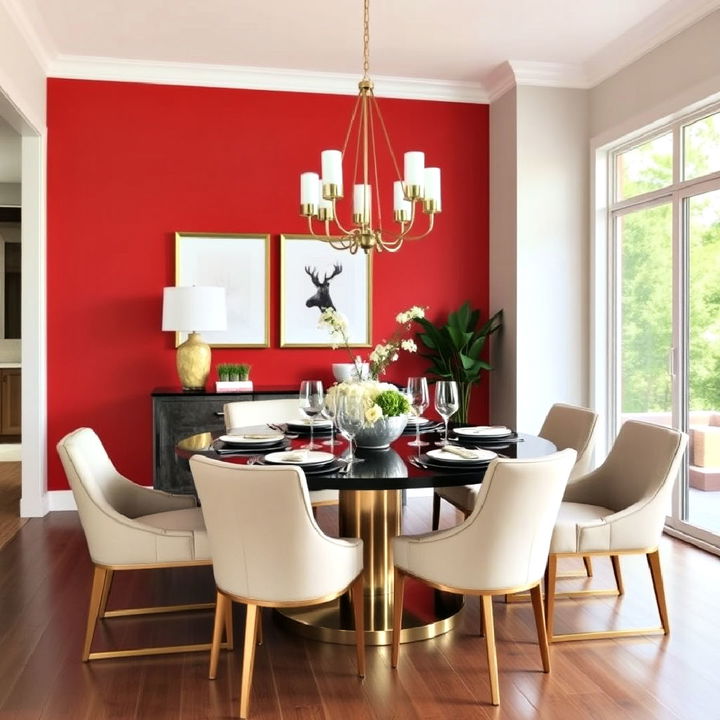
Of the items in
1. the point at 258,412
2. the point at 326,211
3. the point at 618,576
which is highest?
the point at 326,211

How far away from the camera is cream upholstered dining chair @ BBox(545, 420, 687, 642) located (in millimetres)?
2965

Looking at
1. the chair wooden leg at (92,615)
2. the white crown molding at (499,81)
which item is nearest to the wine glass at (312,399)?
the chair wooden leg at (92,615)

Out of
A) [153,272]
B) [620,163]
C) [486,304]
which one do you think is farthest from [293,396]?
[620,163]

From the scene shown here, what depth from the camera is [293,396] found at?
5.01 metres

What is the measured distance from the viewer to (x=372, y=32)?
187 inches

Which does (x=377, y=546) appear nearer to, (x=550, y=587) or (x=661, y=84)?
(x=550, y=587)

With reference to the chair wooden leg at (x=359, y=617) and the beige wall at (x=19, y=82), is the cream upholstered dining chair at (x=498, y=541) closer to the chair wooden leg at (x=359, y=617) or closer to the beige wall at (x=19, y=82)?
the chair wooden leg at (x=359, y=617)

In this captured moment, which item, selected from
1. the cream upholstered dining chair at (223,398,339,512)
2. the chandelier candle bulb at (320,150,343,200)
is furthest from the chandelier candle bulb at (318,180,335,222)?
the cream upholstered dining chair at (223,398,339,512)

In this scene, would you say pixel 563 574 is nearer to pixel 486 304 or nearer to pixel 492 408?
pixel 492 408

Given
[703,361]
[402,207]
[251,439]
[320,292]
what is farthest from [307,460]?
[320,292]

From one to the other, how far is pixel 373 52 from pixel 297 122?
2.48ft

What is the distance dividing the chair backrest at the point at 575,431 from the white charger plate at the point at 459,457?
847 mm

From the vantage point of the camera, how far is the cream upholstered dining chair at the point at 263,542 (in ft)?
7.75

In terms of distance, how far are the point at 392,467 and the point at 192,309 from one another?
2.50m
